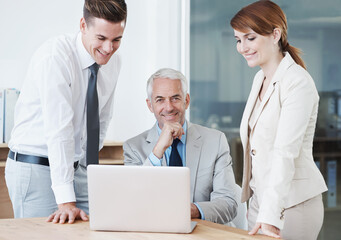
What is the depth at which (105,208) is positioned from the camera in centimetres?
171

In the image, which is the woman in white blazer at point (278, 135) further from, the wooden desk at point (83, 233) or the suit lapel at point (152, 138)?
the suit lapel at point (152, 138)

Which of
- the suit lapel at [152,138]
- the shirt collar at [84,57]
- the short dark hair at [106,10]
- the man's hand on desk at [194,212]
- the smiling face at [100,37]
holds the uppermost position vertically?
the short dark hair at [106,10]

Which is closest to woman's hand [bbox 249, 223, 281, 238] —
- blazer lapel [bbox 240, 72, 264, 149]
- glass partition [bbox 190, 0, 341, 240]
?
blazer lapel [bbox 240, 72, 264, 149]

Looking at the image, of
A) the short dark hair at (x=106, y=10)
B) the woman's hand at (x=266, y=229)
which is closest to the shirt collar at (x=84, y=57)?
the short dark hair at (x=106, y=10)

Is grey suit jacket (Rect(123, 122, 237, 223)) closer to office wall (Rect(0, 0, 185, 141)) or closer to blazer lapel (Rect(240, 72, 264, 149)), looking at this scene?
blazer lapel (Rect(240, 72, 264, 149))

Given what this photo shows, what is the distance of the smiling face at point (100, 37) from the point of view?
2100 mm

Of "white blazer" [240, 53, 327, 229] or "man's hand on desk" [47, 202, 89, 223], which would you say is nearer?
"white blazer" [240, 53, 327, 229]

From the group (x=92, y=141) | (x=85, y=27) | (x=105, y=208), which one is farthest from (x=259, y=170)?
(x=85, y=27)

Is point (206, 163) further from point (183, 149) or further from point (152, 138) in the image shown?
point (152, 138)

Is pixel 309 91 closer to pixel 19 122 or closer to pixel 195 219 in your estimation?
pixel 195 219

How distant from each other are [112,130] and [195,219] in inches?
81.7

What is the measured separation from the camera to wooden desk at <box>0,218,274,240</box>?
5.43 feet

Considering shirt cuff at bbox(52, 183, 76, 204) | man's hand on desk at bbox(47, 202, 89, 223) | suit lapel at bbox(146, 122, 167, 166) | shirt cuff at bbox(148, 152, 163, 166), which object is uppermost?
suit lapel at bbox(146, 122, 167, 166)

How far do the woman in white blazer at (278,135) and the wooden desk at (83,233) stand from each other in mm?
114
